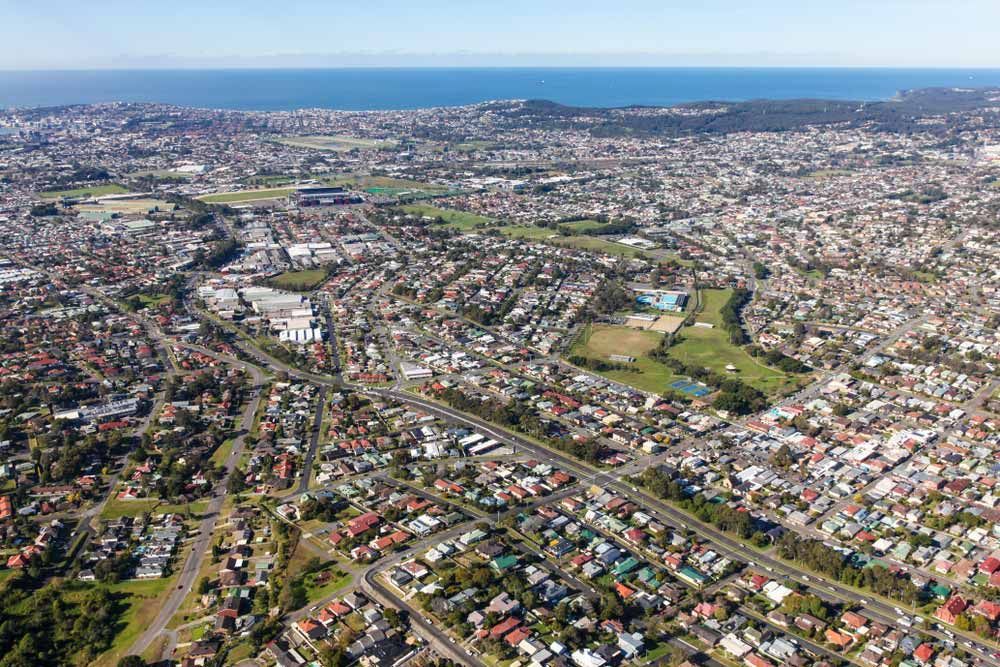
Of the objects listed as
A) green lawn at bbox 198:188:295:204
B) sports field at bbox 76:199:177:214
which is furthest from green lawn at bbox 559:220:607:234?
sports field at bbox 76:199:177:214

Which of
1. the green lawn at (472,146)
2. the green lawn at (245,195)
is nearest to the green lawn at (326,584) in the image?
the green lawn at (245,195)

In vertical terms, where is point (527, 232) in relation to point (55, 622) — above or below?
above

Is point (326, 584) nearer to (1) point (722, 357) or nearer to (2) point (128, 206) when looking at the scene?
(1) point (722, 357)

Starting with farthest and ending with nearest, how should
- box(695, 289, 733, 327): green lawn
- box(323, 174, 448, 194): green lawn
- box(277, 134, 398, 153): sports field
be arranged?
box(277, 134, 398, 153): sports field
box(323, 174, 448, 194): green lawn
box(695, 289, 733, 327): green lawn

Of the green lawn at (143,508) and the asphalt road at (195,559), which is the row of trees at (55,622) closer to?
the asphalt road at (195,559)

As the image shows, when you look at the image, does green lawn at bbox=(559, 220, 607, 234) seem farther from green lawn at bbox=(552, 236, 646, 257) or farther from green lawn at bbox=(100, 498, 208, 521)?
green lawn at bbox=(100, 498, 208, 521)

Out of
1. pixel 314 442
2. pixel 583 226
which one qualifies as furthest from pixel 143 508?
pixel 583 226
